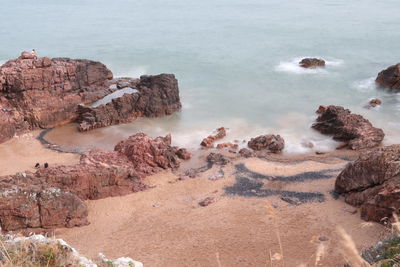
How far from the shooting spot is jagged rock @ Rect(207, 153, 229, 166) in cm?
2390

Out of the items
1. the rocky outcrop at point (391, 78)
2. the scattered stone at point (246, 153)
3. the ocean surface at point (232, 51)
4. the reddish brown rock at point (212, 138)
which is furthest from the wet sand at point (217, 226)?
the rocky outcrop at point (391, 78)

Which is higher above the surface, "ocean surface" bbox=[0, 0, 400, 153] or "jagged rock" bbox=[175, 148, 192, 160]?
"ocean surface" bbox=[0, 0, 400, 153]

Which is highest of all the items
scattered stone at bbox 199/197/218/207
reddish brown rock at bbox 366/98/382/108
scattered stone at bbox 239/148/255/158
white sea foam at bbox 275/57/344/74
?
white sea foam at bbox 275/57/344/74

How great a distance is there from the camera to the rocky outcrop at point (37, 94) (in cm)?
2858

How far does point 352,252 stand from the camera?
4301mm

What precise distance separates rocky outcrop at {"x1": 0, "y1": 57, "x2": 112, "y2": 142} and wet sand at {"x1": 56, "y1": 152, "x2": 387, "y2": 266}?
11736 millimetres

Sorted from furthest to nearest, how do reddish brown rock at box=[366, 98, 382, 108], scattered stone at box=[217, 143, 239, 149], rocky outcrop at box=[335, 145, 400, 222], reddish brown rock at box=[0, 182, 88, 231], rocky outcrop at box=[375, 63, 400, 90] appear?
rocky outcrop at box=[375, 63, 400, 90] < reddish brown rock at box=[366, 98, 382, 108] < scattered stone at box=[217, 143, 239, 149] < reddish brown rock at box=[0, 182, 88, 231] < rocky outcrop at box=[335, 145, 400, 222]

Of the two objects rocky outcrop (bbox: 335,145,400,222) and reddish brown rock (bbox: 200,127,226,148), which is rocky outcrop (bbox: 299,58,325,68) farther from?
rocky outcrop (bbox: 335,145,400,222)

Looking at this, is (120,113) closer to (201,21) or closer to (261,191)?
(261,191)

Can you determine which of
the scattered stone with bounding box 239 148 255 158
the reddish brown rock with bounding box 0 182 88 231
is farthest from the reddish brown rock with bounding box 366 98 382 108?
the reddish brown rock with bounding box 0 182 88 231

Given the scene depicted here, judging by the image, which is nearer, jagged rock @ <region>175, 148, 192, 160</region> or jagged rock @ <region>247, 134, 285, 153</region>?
jagged rock @ <region>175, 148, 192, 160</region>

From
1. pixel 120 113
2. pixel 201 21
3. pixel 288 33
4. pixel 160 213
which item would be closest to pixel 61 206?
pixel 160 213

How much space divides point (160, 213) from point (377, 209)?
28.4 ft

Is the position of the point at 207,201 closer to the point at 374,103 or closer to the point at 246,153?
the point at 246,153
